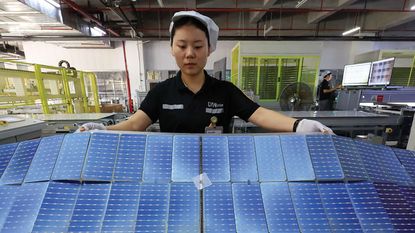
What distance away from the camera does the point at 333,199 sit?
0.80 m

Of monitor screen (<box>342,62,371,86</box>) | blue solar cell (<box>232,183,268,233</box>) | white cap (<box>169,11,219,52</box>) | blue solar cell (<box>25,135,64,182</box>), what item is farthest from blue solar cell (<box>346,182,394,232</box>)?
monitor screen (<box>342,62,371,86</box>)

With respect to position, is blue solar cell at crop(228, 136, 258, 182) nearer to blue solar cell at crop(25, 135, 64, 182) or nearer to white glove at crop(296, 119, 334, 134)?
white glove at crop(296, 119, 334, 134)

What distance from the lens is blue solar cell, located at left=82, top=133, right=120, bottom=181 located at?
82 cm

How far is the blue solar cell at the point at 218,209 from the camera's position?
72cm

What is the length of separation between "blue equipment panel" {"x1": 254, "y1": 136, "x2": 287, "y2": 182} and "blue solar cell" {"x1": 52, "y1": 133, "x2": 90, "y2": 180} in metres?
0.82

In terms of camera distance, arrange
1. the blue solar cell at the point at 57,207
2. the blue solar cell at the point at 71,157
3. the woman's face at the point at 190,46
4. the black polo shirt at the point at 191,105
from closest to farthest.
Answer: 1. the blue solar cell at the point at 57,207
2. the blue solar cell at the point at 71,157
3. the woman's face at the point at 190,46
4. the black polo shirt at the point at 191,105

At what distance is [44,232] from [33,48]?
11.0 m

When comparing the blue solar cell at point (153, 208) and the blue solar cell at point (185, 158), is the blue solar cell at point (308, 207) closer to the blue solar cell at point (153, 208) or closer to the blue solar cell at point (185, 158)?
the blue solar cell at point (185, 158)

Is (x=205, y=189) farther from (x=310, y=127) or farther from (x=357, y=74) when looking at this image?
(x=357, y=74)

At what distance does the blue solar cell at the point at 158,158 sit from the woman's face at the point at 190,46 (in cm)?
42

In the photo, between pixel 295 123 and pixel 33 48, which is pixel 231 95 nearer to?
pixel 295 123

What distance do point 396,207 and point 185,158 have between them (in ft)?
3.15

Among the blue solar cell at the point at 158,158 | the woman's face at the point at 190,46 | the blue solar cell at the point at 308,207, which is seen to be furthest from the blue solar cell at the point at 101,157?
the blue solar cell at the point at 308,207

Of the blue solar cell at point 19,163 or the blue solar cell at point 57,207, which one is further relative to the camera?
the blue solar cell at point 19,163
